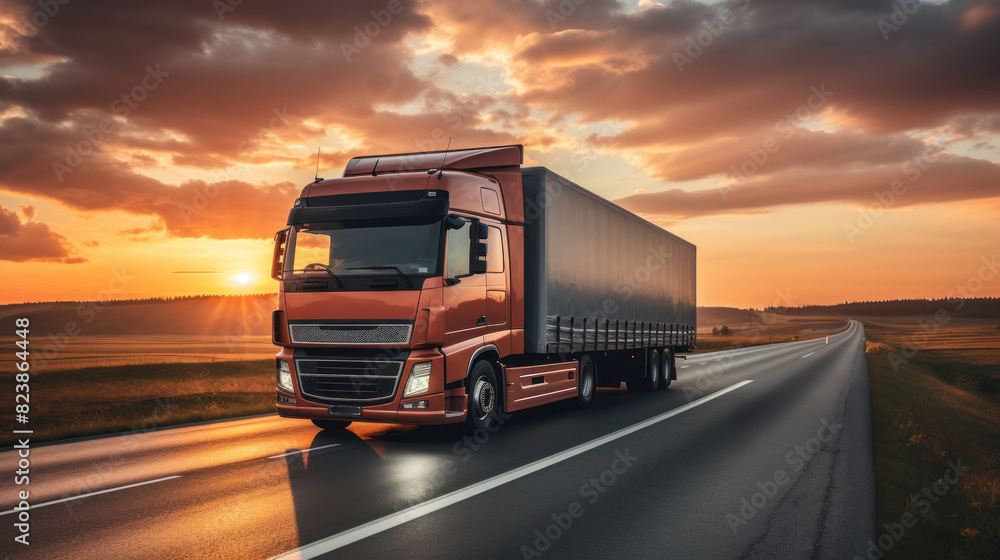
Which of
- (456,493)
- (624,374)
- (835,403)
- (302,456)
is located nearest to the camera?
(456,493)

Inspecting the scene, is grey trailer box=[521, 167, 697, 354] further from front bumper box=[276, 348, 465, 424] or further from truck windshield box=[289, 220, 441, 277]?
truck windshield box=[289, 220, 441, 277]

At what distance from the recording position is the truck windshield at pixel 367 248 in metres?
8.67

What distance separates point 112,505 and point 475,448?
4.19m

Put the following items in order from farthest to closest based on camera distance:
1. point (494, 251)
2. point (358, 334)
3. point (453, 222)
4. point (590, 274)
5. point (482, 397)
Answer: point (590, 274), point (494, 251), point (482, 397), point (453, 222), point (358, 334)

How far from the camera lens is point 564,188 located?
1187cm

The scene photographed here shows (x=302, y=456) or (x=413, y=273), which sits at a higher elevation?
(x=413, y=273)

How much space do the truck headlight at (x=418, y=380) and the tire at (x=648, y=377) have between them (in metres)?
9.16

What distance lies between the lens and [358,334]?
28.2 feet

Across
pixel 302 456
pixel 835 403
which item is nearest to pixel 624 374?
pixel 835 403

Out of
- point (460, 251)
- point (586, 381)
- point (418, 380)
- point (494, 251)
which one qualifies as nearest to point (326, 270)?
point (460, 251)

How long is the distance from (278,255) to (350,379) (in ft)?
7.01

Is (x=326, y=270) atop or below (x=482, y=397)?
atop

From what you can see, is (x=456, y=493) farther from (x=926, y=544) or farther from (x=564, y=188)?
(x=564, y=188)

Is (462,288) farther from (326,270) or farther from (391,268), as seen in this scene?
(326,270)
